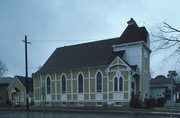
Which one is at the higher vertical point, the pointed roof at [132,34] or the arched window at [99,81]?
the pointed roof at [132,34]

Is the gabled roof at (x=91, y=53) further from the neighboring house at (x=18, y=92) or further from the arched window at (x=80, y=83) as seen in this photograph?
the neighboring house at (x=18, y=92)

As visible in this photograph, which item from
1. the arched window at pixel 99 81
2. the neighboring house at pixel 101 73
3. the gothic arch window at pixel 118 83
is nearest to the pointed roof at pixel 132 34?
the neighboring house at pixel 101 73

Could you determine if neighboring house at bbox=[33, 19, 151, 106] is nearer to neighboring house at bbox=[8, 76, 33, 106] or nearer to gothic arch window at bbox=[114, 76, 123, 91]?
gothic arch window at bbox=[114, 76, 123, 91]

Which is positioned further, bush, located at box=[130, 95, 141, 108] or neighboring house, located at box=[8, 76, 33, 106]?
neighboring house, located at box=[8, 76, 33, 106]

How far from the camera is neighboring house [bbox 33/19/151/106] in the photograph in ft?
97.4

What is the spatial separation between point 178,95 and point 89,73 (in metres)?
37.3

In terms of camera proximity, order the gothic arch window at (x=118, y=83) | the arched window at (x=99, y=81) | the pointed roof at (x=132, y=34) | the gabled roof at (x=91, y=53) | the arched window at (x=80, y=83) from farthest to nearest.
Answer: the arched window at (x=80, y=83) → the gabled roof at (x=91, y=53) → the arched window at (x=99, y=81) → the pointed roof at (x=132, y=34) → the gothic arch window at (x=118, y=83)

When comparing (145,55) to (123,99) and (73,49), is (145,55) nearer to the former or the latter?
(123,99)

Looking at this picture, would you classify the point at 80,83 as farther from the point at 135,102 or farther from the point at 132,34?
the point at 132,34

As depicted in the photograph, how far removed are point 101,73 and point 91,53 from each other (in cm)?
563

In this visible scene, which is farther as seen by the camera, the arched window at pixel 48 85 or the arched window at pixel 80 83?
the arched window at pixel 48 85

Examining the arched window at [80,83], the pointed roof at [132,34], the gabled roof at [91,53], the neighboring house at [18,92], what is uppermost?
the pointed roof at [132,34]

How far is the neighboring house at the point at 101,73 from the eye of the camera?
29688 mm

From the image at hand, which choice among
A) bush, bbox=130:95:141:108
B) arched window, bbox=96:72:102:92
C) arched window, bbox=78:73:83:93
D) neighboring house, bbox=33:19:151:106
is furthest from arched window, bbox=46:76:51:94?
bush, bbox=130:95:141:108
